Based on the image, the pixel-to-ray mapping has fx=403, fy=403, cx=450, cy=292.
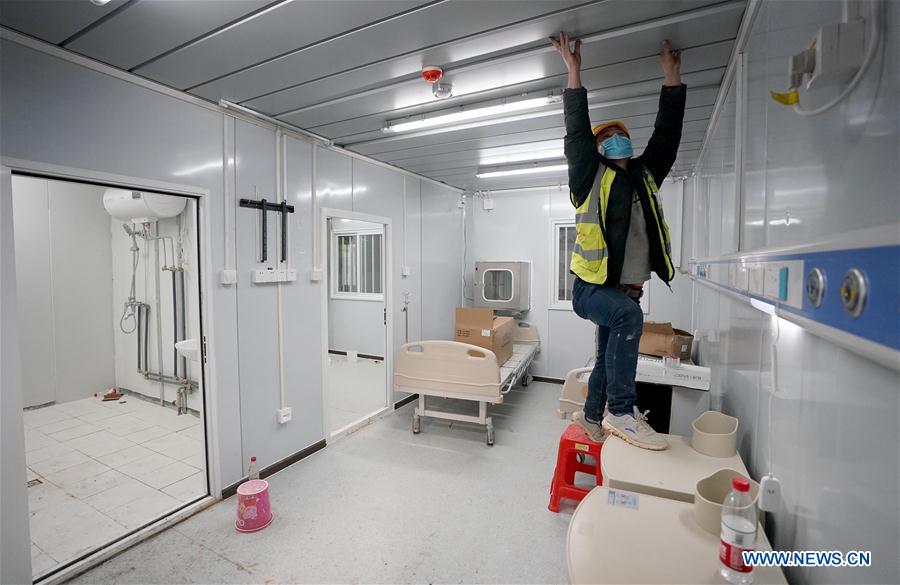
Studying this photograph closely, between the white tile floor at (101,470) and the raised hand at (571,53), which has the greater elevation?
the raised hand at (571,53)

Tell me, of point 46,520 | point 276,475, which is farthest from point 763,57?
point 46,520

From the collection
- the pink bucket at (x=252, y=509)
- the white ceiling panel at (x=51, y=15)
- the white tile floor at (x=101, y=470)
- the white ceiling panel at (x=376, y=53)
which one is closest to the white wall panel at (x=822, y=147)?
the white ceiling panel at (x=376, y=53)

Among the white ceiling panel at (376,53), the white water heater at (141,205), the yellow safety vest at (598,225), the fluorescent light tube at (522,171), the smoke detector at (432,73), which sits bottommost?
the yellow safety vest at (598,225)

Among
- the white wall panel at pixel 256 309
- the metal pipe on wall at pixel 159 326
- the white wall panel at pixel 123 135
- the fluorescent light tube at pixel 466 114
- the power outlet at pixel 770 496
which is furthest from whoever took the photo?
the metal pipe on wall at pixel 159 326

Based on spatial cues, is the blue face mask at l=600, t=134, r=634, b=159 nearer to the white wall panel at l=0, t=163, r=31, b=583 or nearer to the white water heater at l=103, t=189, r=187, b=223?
the white wall panel at l=0, t=163, r=31, b=583

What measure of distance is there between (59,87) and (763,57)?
3.06 meters

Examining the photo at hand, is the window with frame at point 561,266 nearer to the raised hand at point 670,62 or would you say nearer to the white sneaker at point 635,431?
the raised hand at point 670,62

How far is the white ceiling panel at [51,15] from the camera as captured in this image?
164 cm

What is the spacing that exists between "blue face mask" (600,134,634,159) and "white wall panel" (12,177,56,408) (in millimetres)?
5471

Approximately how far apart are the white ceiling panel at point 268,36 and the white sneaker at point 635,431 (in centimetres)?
200

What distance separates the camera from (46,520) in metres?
2.45

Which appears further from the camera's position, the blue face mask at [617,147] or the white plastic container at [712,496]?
the blue face mask at [617,147]

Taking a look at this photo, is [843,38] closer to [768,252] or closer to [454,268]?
[768,252]

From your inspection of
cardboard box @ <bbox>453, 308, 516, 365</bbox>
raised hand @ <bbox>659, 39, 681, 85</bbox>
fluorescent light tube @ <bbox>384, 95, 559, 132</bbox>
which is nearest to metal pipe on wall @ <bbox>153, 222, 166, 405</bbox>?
fluorescent light tube @ <bbox>384, 95, 559, 132</bbox>
